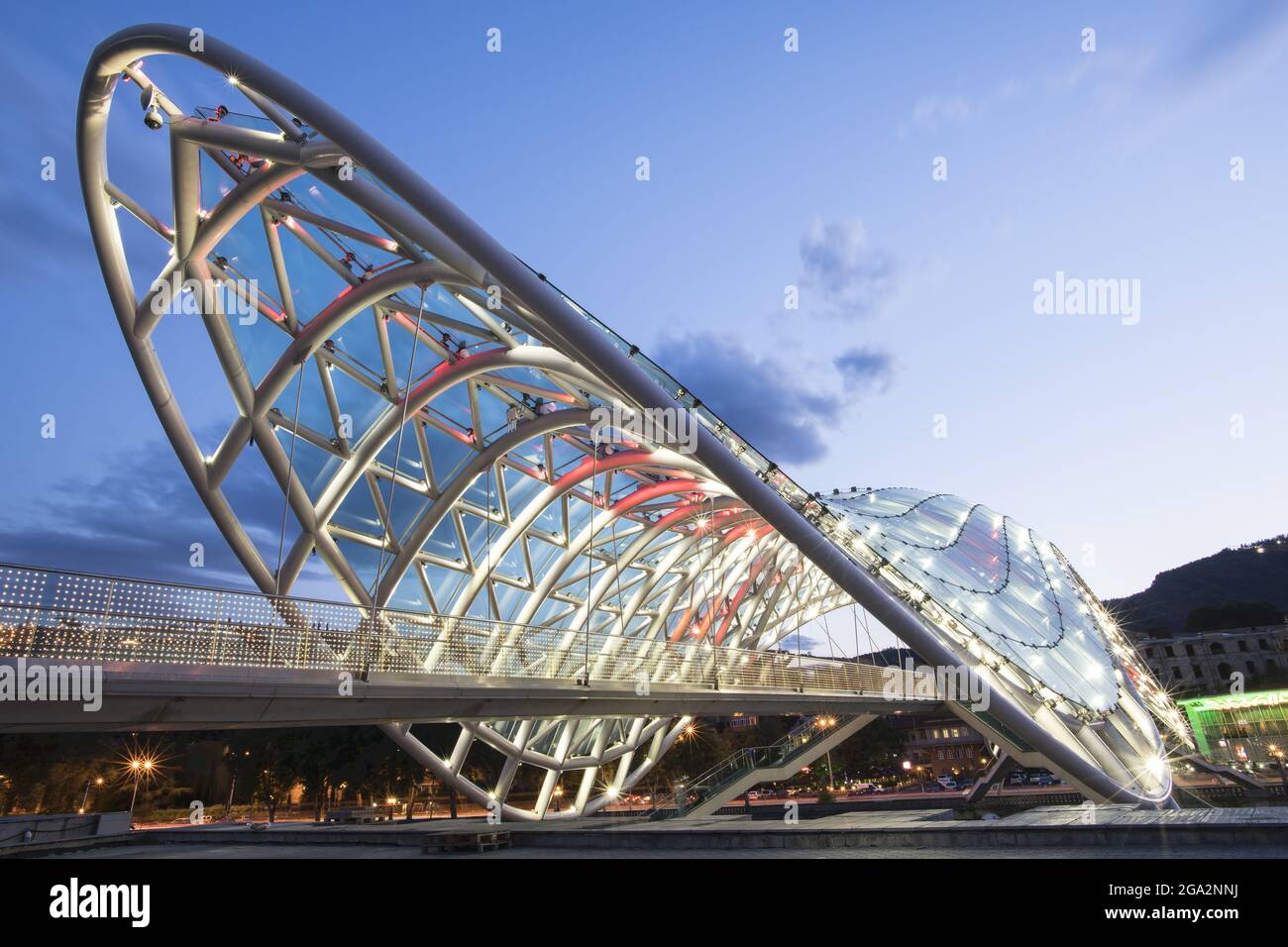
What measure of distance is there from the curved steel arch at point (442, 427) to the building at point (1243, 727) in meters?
26.4

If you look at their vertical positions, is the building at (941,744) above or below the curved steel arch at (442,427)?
below

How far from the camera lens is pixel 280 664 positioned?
11547mm

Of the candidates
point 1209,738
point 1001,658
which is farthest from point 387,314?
point 1209,738

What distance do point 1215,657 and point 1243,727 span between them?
42.0 m

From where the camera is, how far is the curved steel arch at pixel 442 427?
1526cm

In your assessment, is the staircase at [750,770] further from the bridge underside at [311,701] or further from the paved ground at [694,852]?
the paved ground at [694,852]

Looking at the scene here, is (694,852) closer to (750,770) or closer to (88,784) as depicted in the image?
(750,770)

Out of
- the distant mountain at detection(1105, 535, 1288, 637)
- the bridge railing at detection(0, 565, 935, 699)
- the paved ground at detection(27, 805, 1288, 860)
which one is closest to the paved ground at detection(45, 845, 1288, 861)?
the paved ground at detection(27, 805, 1288, 860)

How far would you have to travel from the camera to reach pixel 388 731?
25.8 meters

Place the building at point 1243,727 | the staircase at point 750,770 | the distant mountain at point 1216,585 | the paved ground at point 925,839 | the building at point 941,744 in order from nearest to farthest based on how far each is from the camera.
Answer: the paved ground at point 925,839
the staircase at point 750,770
the building at point 1243,727
the building at point 941,744
the distant mountain at point 1216,585

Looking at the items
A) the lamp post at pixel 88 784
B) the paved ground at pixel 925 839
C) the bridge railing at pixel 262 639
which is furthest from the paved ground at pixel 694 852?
the lamp post at pixel 88 784

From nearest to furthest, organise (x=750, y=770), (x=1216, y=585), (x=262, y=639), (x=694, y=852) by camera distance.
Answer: (x=262, y=639)
(x=694, y=852)
(x=750, y=770)
(x=1216, y=585)

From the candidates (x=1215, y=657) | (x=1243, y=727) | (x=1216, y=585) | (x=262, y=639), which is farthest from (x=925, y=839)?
(x=1216, y=585)
